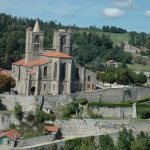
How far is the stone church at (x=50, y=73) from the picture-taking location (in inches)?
2334

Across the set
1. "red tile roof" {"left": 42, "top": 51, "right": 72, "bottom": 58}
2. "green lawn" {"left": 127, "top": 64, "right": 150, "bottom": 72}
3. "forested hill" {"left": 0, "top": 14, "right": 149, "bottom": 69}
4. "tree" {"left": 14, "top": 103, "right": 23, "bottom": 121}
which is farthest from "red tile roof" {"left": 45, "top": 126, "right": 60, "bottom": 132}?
"green lawn" {"left": 127, "top": 64, "right": 150, "bottom": 72}

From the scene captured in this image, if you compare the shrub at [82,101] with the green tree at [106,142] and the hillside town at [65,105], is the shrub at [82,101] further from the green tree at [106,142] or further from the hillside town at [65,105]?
the green tree at [106,142]

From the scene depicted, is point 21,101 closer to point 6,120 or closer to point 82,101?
point 6,120

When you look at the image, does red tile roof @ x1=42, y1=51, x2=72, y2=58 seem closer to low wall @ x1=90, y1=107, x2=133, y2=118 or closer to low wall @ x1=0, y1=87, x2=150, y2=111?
low wall @ x1=0, y1=87, x2=150, y2=111

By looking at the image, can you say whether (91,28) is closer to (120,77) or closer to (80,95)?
(120,77)

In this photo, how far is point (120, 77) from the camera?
69688mm

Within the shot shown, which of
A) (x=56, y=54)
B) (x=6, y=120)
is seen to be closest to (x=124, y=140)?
(x=6, y=120)

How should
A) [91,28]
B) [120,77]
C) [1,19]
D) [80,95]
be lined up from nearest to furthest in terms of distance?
[80,95] → [120,77] → [1,19] → [91,28]

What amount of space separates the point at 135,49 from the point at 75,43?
24000 mm

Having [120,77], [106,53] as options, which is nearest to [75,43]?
[106,53]

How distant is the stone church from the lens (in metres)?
59.3

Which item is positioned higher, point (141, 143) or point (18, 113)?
point (18, 113)

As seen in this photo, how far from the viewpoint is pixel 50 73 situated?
59.7 meters

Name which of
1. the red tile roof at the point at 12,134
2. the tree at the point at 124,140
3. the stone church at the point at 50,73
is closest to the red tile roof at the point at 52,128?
the red tile roof at the point at 12,134
